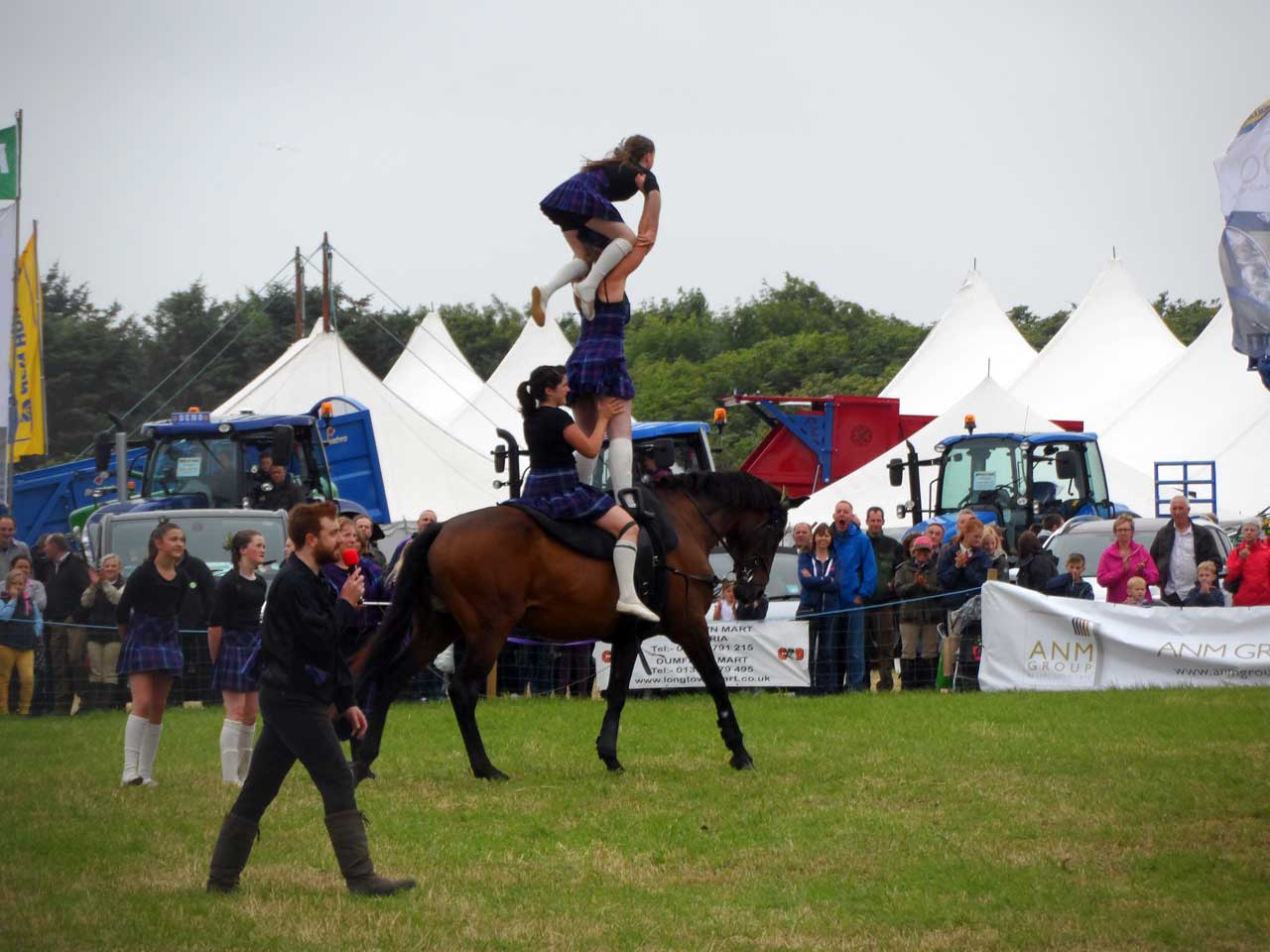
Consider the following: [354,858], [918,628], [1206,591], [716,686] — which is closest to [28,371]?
[918,628]

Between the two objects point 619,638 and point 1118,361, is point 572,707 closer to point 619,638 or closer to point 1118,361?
point 619,638

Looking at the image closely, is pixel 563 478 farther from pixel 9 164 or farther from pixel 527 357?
pixel 527 357

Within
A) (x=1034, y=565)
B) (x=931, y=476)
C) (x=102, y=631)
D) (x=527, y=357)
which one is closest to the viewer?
(x=102, y=631)

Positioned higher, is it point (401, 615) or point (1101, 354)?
point (1101, 354)

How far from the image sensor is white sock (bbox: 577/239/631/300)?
35.9 feet

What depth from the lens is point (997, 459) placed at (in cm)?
2494

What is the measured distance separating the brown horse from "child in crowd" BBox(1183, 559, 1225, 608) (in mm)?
7037

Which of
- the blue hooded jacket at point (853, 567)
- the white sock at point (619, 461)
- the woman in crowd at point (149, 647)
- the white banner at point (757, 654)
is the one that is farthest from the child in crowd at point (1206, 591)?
the woman in crowd at point (149, 647)

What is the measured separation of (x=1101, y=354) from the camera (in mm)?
42469

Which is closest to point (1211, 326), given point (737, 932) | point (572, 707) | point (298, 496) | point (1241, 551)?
point (1241, 551)

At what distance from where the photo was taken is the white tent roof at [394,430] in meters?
33.3

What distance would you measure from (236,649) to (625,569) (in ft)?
8.28

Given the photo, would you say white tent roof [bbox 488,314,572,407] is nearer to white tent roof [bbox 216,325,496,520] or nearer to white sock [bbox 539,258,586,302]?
white tent roof [bbox 216,325,496,520]

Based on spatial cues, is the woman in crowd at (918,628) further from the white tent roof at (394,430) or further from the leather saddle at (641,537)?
the white tent roof at (394,430)
